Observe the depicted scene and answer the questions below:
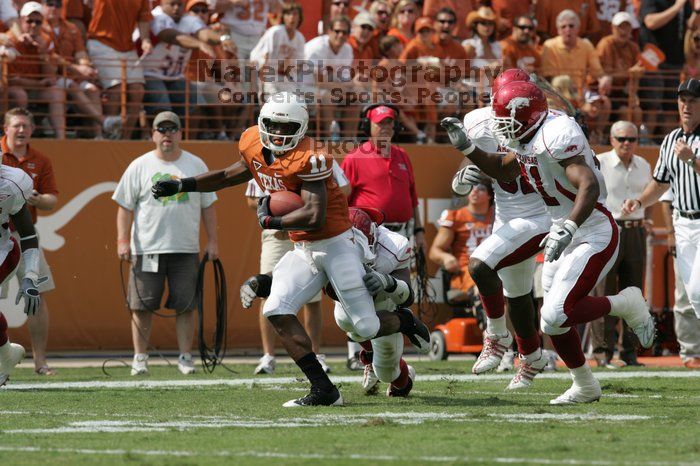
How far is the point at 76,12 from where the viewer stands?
1189 centimetres

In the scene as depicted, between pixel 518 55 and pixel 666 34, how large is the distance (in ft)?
7.15

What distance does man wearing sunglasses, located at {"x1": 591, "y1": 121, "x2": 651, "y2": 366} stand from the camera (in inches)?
403

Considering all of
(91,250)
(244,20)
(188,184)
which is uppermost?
(244,20)

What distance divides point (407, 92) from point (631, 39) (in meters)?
3.07

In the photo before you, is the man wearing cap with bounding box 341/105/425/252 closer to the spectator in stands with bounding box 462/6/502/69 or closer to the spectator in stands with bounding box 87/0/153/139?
the spectator in stands with bounding box 87/0/153/139

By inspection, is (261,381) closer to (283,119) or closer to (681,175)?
(283,119)

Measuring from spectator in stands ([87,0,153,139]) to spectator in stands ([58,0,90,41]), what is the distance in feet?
0.63

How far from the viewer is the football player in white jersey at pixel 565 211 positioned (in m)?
6.39

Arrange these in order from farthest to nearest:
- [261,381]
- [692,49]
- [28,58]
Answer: [692,49]
[28,58]
[261,381]

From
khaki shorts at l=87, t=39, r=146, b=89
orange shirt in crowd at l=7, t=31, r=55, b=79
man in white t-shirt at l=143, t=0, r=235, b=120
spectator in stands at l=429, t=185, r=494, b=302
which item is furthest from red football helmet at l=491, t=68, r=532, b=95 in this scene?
orange shirt in crowd at l=7, t=31, r=55, b=79

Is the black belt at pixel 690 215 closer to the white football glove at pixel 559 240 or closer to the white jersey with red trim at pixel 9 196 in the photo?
the white football glove at pixel 559 240

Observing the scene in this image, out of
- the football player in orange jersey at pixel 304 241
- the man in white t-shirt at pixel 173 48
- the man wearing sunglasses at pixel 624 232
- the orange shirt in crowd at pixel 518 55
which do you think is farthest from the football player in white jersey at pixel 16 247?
the orange shirt in crowd at pixel 518 55

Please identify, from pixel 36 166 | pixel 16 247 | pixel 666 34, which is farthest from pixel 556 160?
pixel 666 34

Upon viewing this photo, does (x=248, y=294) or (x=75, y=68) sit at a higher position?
(x=75, y=68)
